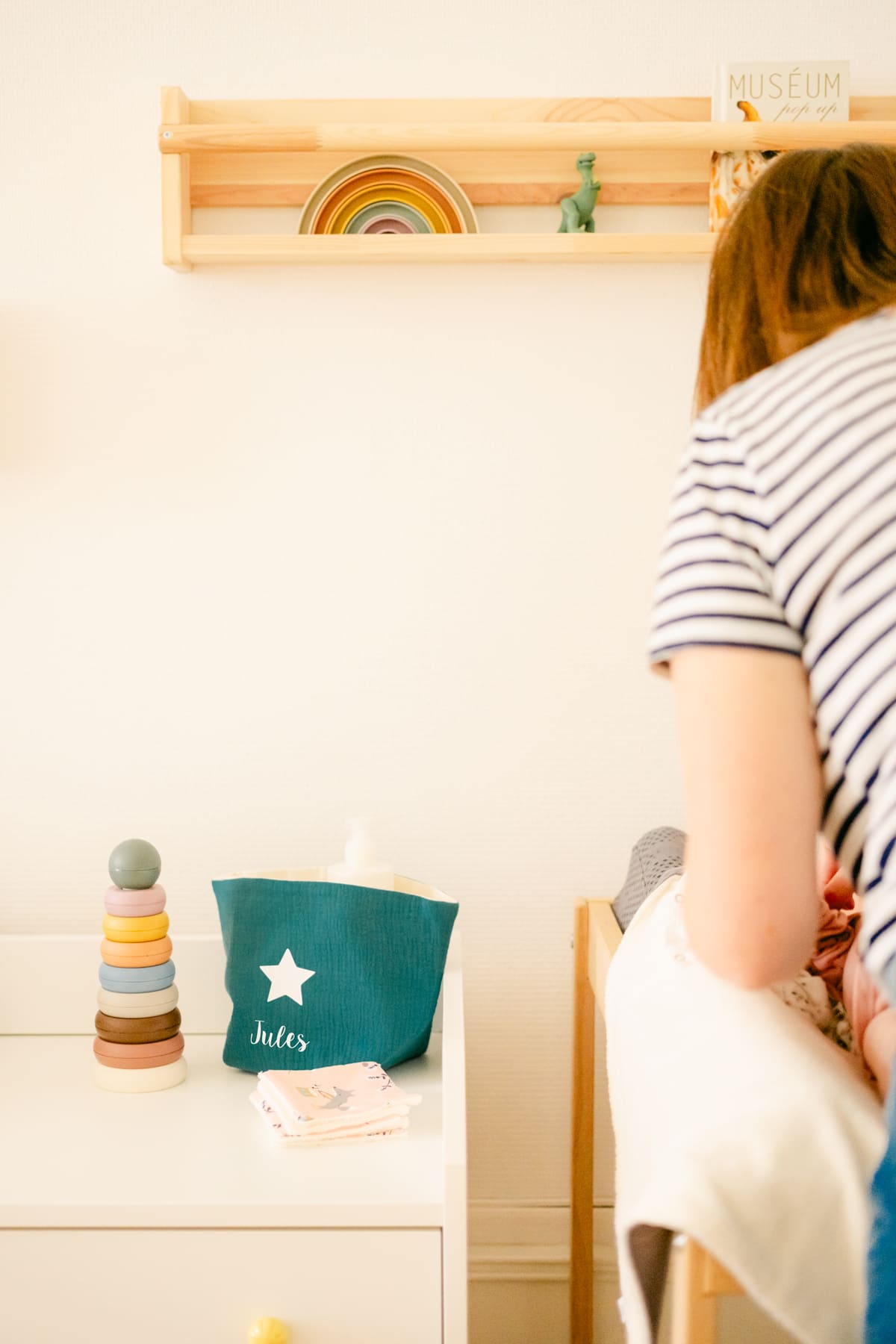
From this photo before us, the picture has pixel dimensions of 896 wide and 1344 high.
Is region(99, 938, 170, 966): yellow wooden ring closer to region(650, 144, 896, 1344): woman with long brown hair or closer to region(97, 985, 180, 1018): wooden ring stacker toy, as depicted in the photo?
region(97, 985, 180, 1018): wooden ring stacker toy

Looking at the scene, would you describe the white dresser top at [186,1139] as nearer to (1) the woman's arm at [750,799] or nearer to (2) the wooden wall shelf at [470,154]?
(1) the woman's arm at [750,799]

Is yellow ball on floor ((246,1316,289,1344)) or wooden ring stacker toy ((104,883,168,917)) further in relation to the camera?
wooden ring stacker toy ((104,883,168,917))

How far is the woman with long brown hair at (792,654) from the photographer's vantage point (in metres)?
0.62

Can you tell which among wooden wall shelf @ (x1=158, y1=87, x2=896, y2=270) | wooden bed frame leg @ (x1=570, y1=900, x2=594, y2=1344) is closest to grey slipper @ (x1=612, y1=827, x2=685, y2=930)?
wooden bed frame leg @ (x1=570, y1=900, x2=594, y2=1344)

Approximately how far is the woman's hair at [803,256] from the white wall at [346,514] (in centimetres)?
76

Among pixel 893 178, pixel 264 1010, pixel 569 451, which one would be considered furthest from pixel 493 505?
pixel 893 178

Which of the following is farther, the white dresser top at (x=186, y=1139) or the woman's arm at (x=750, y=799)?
the white dresser top at (x=186, y=1139)

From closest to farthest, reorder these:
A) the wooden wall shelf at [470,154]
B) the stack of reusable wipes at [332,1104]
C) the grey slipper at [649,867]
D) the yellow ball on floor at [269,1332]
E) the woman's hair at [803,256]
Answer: the woman's hair at [803,256], the yellow ball on floor at [269,1332], the stack of reusable wipes at [332,1104], the grey slipper at [649,867], the wooden wall shelf at [470,154]

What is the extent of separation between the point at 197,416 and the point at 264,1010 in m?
0.77

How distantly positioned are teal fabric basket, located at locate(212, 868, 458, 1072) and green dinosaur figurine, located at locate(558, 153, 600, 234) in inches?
33.6

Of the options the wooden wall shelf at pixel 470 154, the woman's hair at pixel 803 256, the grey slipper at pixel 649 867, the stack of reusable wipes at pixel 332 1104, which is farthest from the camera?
the wooden wall shelf at pixel 470 154

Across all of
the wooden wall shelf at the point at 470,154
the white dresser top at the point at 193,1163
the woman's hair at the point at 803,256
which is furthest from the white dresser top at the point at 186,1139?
the wooden wall shelf at the point at 470,154

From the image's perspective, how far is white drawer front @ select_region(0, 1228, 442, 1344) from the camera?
96cm

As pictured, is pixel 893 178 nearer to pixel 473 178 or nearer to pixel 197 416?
pixel 473 178
